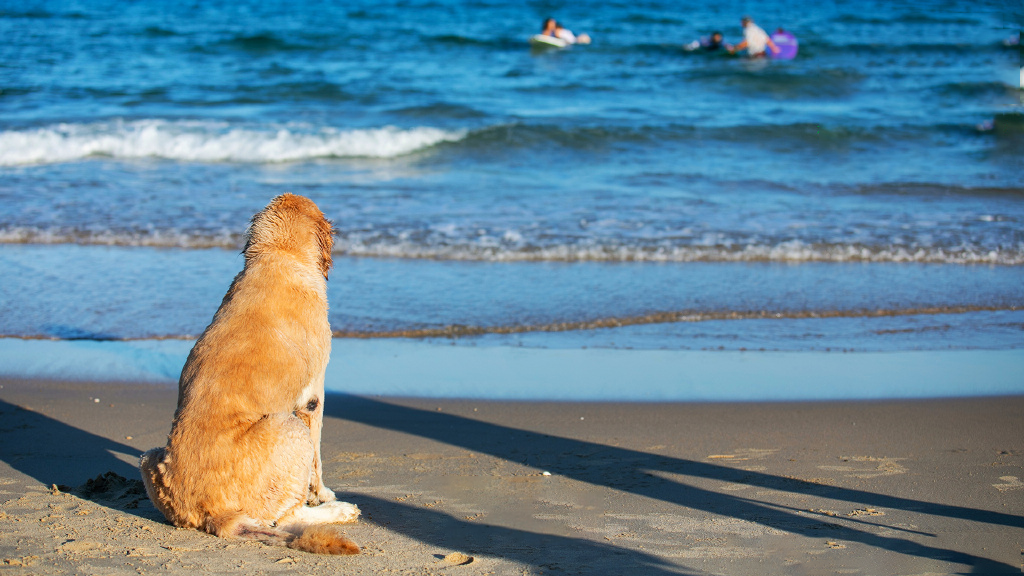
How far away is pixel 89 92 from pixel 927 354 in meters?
18.4

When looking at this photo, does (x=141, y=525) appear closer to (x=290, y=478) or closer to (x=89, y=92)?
(x=290, y=478)

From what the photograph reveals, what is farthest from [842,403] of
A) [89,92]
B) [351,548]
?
[89,92]

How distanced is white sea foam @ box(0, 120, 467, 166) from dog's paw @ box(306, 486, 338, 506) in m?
11.0

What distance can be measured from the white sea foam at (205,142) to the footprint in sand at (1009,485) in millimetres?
11670

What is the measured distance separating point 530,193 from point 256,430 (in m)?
8.47

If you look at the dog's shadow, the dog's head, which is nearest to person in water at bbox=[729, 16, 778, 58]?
the dog's head

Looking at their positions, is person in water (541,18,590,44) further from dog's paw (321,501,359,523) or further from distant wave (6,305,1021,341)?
dog's paw (321,501,359,523)

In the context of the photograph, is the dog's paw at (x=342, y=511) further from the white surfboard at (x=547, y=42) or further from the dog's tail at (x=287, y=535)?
the white surfboard at (x=547, y=42)

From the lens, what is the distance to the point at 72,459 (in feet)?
14.9

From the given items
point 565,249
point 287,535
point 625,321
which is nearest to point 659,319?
point 625,321

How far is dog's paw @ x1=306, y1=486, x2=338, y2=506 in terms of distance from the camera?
3896mm

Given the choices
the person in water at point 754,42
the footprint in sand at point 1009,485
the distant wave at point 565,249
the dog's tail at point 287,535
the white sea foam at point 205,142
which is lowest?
the dog's tail at point 287,535

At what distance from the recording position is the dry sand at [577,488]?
11.5 ft

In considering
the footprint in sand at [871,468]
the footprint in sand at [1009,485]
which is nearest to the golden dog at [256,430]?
the footprint in sand at [871,468]
